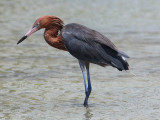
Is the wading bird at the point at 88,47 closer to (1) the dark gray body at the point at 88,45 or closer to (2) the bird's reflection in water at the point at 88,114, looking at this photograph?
(1) the dark gray body at the point at 88,45

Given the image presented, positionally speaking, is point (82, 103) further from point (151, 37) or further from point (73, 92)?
point (151, 37)

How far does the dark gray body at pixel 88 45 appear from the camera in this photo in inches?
272

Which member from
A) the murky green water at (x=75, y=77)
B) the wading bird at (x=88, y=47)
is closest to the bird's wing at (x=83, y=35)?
the wading bird at (x=88, y=47)

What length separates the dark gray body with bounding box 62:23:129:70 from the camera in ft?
22.6

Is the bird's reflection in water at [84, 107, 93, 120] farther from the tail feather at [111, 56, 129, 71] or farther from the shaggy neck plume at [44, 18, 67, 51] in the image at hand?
the shaggy neck plume at [44, 18, 67, 51]

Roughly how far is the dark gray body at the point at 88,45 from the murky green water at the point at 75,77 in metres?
0.61

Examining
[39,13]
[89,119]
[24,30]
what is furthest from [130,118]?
[39,13]

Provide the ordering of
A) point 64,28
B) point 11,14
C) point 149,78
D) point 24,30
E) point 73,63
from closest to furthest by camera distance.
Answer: point 64,28
point 149,78
point 73,63
point 24,30
point 11,14

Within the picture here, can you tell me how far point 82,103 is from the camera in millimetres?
7102

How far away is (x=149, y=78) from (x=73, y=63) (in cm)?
182

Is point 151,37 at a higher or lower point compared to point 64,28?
lower

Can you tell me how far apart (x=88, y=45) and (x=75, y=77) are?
1.71 m

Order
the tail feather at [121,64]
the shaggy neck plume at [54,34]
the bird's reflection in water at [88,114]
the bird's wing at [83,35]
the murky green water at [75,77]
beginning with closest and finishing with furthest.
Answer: the bird's reflection in water at [88,114], the murky green water at [75,77], the tail feather at [121,64], the bird's wing at [83,35], the shaggy neck plume at [54,34]

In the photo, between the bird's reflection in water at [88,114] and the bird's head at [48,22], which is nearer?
the bird's reflection in water at [88,114]
